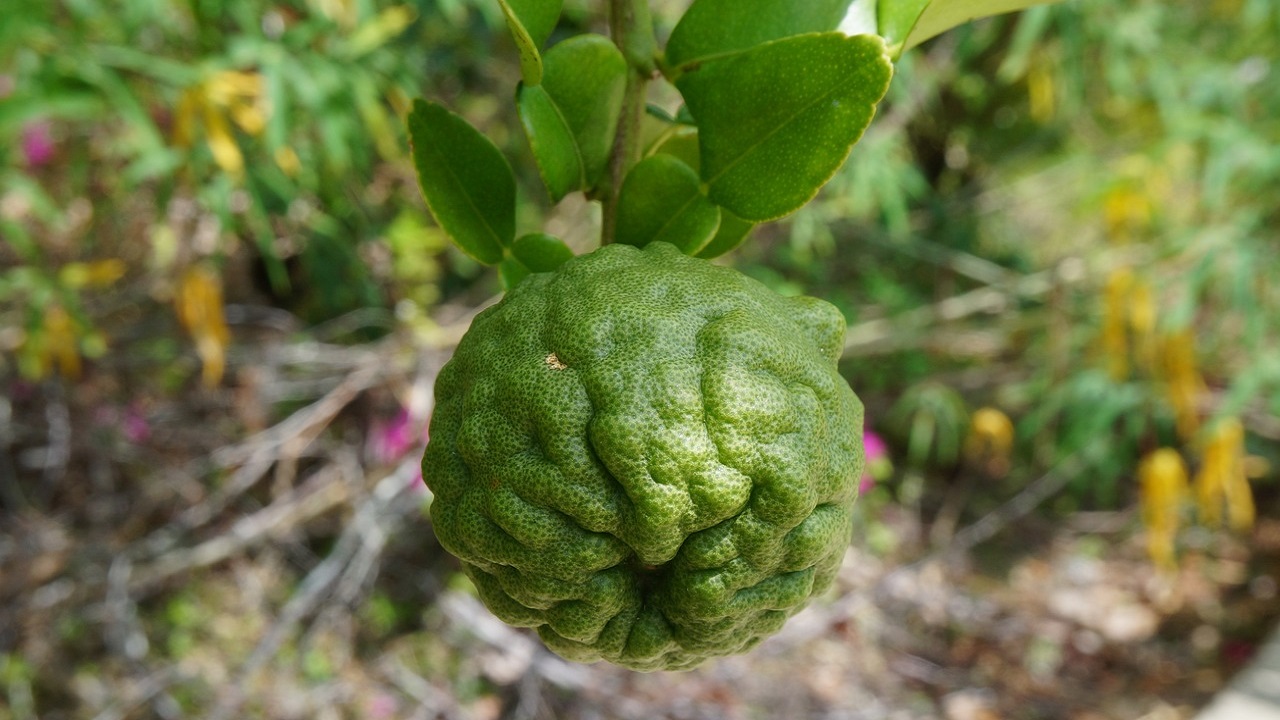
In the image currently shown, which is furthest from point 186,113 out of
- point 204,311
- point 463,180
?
point 463,180

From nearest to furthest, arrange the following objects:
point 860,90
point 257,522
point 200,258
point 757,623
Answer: point 860,90 < point 757,623 < point 200,258 < point 257,522

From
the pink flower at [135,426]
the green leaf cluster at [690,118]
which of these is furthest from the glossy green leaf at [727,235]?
the pink flower at [135,426]

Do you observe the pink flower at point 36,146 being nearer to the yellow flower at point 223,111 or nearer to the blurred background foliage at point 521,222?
the blurred background foliage at point 521,222

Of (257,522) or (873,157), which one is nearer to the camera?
(257,522)

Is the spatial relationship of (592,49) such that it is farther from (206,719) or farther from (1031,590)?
(1031,590)

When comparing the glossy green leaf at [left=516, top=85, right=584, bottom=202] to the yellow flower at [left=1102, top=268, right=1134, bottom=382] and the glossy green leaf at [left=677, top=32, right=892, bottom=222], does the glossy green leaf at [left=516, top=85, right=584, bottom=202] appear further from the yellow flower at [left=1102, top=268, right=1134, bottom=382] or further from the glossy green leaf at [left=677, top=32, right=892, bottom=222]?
the yellow flower at [left=1102, top=268, right=1134, bottom=382]

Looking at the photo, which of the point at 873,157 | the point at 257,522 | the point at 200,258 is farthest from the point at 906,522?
the point at 200,258
